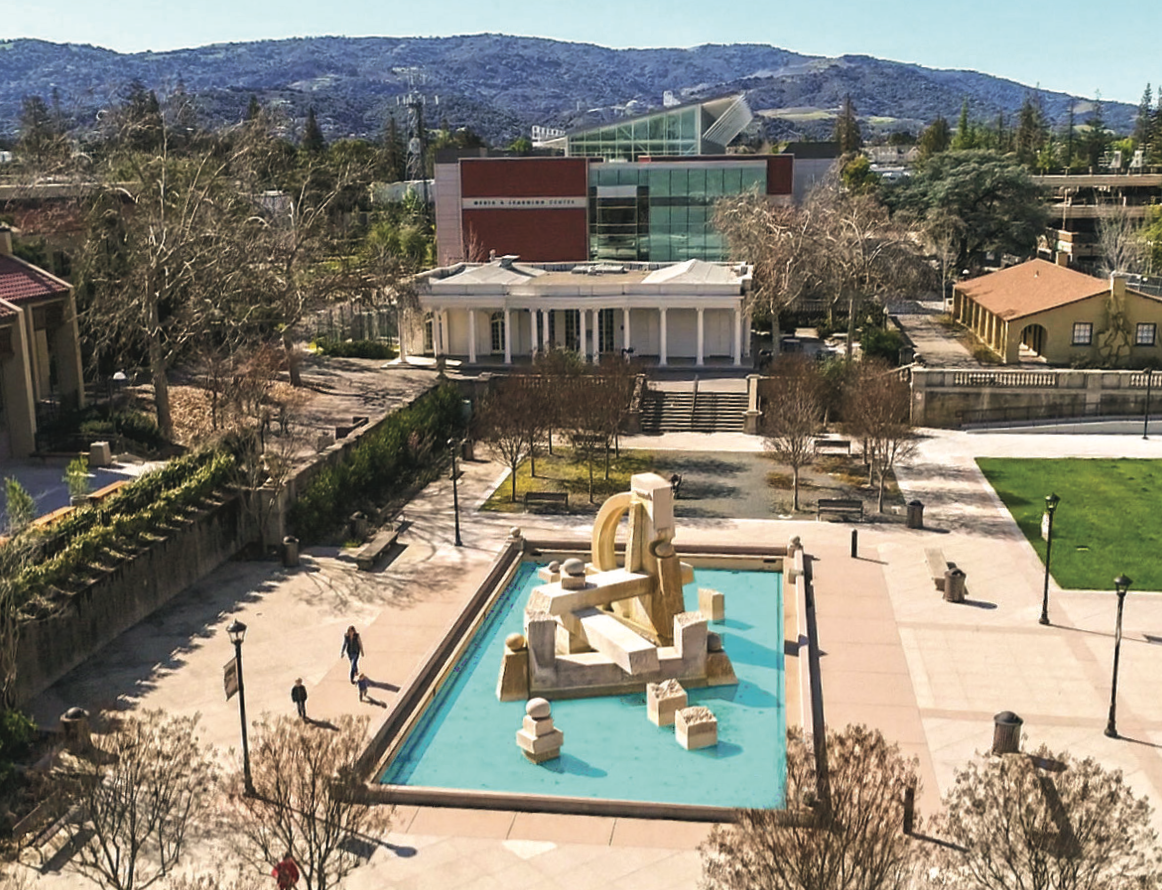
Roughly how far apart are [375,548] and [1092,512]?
70.0 feet

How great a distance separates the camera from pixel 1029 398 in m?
48.3

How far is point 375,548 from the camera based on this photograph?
3231 centimetres

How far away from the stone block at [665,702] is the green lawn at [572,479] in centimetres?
1471

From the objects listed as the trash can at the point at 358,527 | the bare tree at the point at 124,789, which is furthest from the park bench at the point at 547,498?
the bare tree at the point at 124,789

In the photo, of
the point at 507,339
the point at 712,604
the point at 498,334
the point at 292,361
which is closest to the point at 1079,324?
the point at 507,339

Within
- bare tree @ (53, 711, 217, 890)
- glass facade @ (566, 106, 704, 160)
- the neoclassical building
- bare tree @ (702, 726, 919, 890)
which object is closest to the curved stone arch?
bare tree @ (53, 711, 217, 890)

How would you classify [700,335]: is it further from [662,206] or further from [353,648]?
[353,648]

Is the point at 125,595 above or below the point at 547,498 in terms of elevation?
above

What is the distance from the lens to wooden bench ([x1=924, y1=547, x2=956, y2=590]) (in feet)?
97.2

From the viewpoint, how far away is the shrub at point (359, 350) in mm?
60219

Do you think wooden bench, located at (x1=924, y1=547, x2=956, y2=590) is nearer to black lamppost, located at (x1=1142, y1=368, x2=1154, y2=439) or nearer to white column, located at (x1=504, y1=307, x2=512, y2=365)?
black lamppost, located at (x1=1142, y1=368, x2=1154, y2=439)

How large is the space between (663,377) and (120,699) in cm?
3353

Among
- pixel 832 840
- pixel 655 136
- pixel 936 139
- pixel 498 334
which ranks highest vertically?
pixel 936 139

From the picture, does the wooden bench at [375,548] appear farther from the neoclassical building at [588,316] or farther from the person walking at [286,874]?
the neoclassical building at [588,316]
